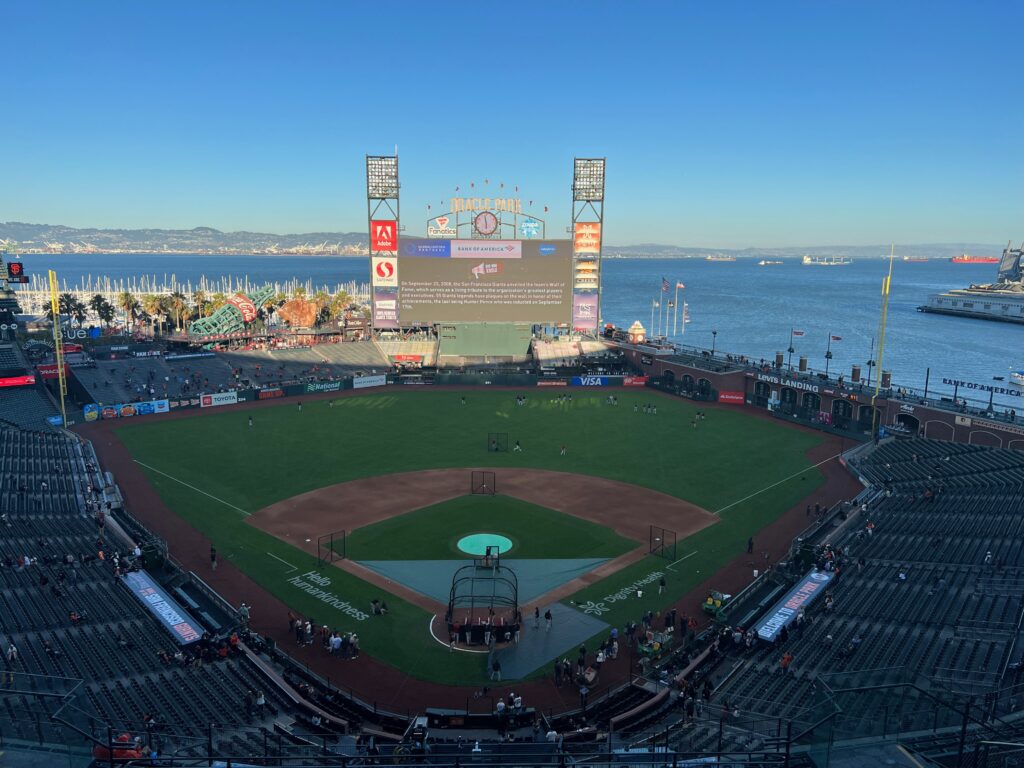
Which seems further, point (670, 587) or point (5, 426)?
point (5, 426)

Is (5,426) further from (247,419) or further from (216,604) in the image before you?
(216,604)

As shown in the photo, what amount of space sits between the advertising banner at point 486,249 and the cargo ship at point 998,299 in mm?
124970

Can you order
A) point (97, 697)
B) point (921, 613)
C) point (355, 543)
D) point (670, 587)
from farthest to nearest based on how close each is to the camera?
point (355, 543), point (670, 587), point (921, 613), point (97, 697)

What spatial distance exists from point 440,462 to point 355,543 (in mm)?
14710

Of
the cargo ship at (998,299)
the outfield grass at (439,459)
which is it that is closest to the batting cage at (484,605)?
the outfield grass at (439,459)

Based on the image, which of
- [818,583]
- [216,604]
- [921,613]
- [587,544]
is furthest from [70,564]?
[921,613]

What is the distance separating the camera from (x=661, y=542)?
116ft

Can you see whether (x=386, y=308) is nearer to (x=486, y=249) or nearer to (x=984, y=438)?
(x=486, y=249)

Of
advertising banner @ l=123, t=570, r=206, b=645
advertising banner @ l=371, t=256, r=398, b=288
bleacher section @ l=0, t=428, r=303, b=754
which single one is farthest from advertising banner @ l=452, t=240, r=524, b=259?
advertising banner @ l=123, t=570, r=206, b=645

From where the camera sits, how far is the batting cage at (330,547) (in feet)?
109

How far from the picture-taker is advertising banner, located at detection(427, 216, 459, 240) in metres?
79.9

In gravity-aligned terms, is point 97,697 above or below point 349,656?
above

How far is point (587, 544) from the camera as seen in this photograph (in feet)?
116

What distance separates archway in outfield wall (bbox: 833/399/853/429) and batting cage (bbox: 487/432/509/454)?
2751cm
